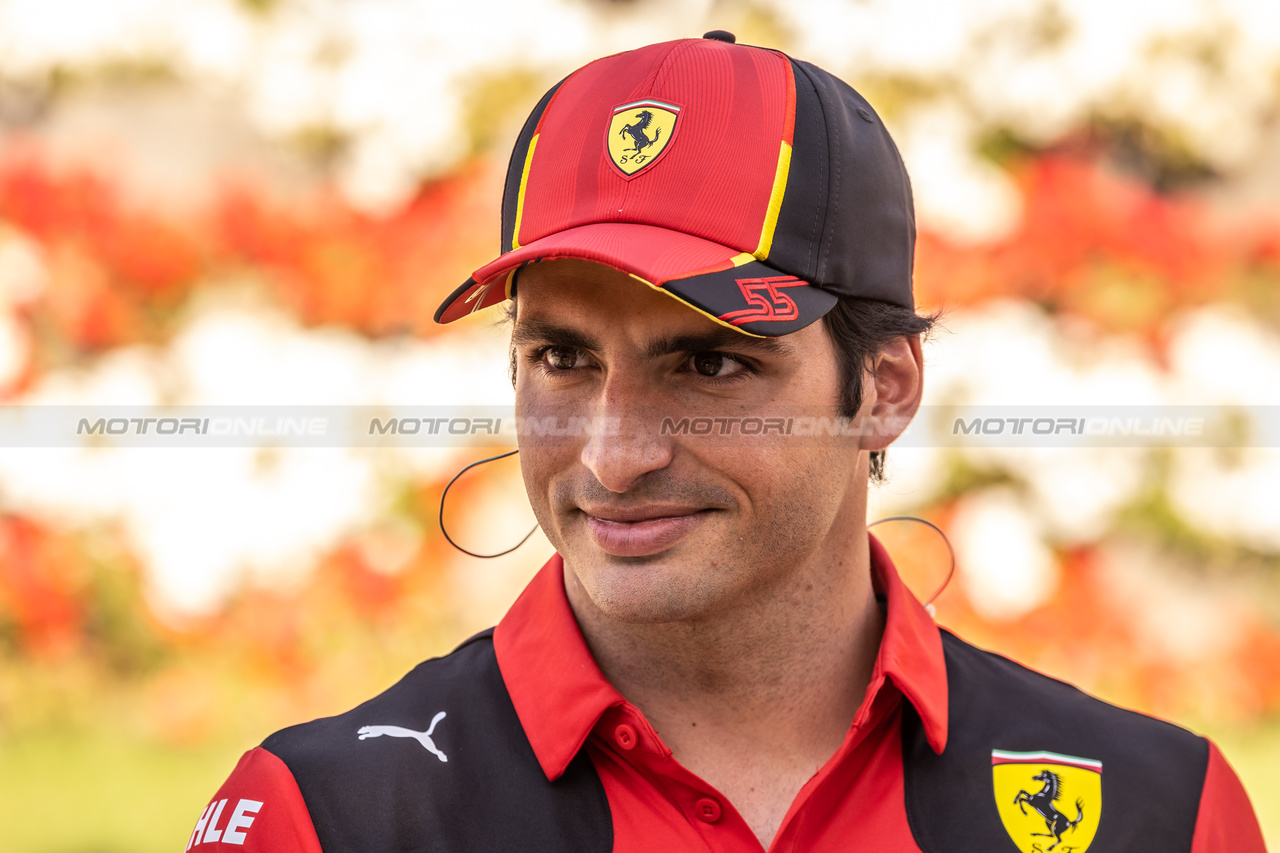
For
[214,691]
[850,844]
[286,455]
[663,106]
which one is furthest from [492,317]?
[850,844]

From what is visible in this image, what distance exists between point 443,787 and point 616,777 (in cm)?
21

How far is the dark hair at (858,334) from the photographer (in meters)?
1.48

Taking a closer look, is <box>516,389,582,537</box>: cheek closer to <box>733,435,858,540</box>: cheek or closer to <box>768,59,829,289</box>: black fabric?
<box>733,435,858,540</box>: cheek

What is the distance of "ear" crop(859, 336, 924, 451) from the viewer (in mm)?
1577

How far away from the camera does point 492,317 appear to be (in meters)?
3.39

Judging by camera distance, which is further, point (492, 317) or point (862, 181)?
point (492, 317)

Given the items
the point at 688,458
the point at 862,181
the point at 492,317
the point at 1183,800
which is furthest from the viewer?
the point at 492,317

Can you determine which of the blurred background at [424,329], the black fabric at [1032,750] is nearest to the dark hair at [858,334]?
the black fabric at [1032,750]

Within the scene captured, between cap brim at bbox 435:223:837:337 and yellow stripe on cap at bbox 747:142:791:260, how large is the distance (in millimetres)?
19

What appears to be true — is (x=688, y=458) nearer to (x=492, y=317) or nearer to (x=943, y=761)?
(x=943, y=761)

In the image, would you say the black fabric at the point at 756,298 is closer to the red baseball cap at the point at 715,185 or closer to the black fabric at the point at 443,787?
the red baseball cap at the point at 715,185

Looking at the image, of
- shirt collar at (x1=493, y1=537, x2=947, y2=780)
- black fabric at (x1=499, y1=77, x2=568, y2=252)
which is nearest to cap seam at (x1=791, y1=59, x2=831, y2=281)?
black fabric at (x1=499, y1=77, x2=568, y2=252)

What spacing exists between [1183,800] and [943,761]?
36 cm

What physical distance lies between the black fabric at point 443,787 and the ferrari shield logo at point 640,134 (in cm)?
70
